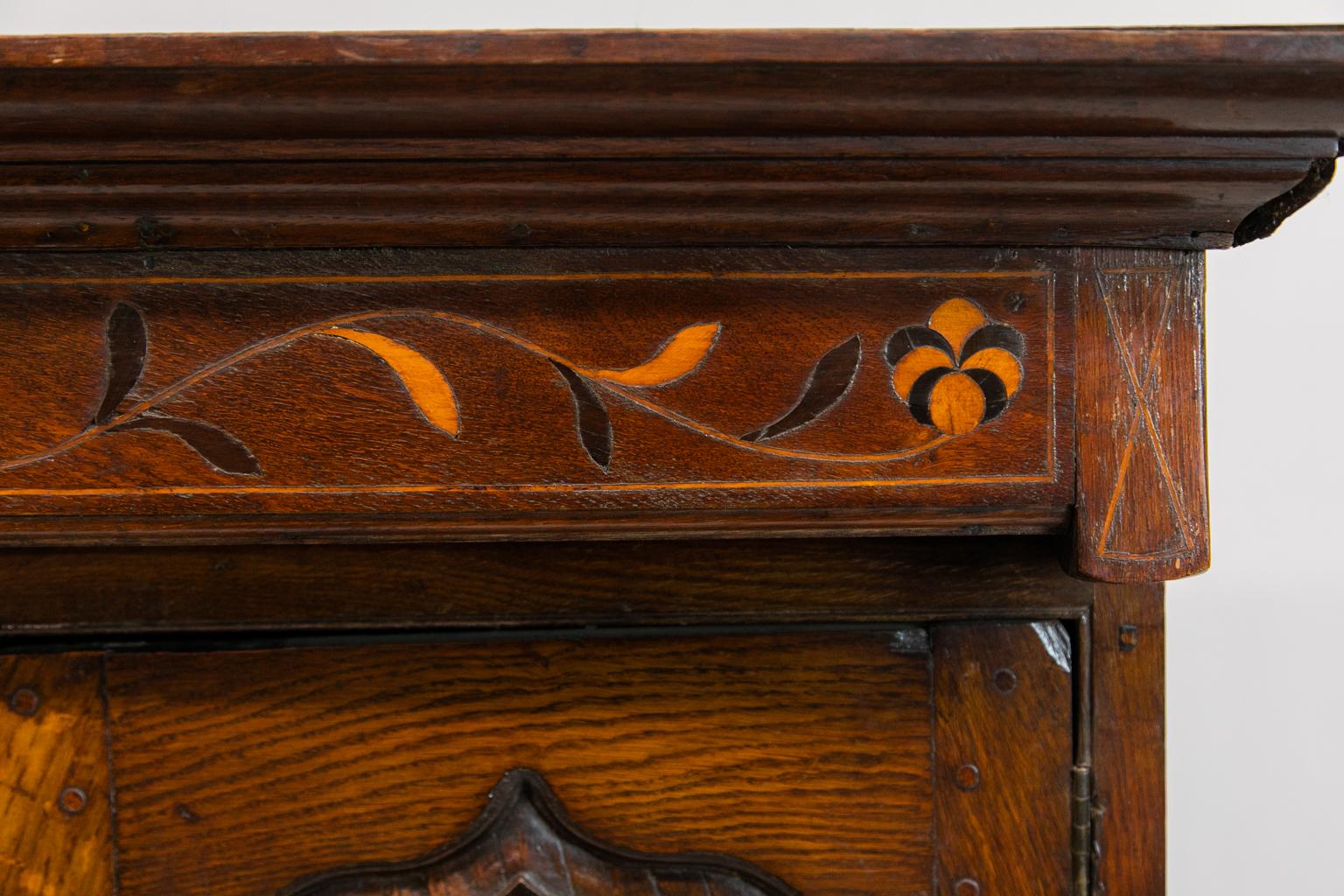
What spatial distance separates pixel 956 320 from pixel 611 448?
17 centimetres

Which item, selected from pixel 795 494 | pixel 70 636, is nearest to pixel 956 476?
pixel 795 494

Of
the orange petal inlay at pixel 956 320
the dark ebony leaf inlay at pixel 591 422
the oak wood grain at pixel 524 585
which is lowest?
the oak wood grain at pixel 524 585

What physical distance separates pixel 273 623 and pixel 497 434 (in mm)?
178

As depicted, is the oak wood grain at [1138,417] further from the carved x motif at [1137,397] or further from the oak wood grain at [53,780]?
the oak wood grain at [53,780]

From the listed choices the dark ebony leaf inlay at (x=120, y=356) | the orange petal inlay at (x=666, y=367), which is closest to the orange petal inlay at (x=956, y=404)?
the orange petal inlay at (x=666, y=367)

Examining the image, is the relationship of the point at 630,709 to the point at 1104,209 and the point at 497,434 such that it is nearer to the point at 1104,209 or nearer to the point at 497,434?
the point at 497,434

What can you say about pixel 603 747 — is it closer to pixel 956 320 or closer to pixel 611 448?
pixel 611 448

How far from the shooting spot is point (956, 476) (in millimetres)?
521

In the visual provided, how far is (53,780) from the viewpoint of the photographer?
581 mm

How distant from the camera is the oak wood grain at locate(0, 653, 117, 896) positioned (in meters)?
0.58

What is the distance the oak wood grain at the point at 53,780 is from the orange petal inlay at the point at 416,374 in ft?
0.78

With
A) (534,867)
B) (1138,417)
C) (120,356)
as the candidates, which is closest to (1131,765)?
(1138,417)

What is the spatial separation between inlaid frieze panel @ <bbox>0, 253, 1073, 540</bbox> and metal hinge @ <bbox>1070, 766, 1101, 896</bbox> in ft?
0.64

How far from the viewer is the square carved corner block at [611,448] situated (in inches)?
17.7
